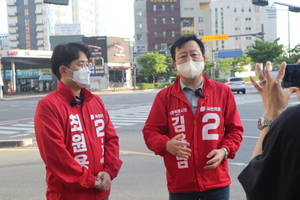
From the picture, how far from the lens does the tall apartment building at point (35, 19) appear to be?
12194 cm

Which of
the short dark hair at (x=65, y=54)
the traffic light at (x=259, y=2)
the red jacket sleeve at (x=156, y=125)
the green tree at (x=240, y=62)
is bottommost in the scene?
the red jacket sleeve at (x=156, y=125)

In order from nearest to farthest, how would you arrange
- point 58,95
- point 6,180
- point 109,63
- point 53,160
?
point 53,160 → point 58,95 → point 6,180 → point 109,63

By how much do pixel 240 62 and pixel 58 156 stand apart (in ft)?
274

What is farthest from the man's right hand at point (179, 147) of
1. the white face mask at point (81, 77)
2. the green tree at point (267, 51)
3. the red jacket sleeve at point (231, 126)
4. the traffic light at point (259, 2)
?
the green tree at point (267, 51)

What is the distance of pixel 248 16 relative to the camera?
10981cm

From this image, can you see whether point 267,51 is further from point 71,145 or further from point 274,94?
point 274,94

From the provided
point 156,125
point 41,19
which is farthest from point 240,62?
point 156,125

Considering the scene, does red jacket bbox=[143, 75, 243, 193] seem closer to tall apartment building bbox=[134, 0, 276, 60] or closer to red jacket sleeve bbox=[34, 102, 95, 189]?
red jacket sleeve bbox=[34, 102, 95, 189]

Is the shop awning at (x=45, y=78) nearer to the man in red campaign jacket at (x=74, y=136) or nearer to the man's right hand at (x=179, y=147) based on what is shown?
the man in red campaign jacket at (x=74, y=136)

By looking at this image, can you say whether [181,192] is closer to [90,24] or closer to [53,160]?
[53,160]

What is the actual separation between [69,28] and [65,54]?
84156 mm

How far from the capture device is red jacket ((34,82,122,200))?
2.60m

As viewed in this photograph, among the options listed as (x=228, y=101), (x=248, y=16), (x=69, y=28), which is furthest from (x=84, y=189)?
(x=248, y=16)

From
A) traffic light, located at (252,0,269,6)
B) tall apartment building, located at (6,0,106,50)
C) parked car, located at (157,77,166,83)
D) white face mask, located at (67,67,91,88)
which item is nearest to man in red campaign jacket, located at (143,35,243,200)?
white face mask, located at (67,67,91,88)
